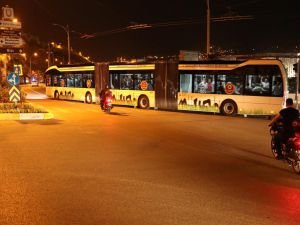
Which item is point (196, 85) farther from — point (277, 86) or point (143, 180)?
point (143, 180)

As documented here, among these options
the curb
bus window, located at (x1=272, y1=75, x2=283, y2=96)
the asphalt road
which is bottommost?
Result: the asphalt road

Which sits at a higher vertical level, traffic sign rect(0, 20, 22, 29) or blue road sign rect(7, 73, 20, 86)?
traffic sign rect(0, 20, 22, 29)

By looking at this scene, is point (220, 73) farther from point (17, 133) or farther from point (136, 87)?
point (17, 133)

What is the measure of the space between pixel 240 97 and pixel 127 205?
56.8ft

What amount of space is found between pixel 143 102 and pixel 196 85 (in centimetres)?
481

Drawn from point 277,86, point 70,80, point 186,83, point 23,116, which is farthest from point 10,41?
point 277,86

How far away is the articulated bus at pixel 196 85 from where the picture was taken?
21.6 metres

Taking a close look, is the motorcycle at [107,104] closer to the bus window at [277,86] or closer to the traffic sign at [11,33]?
the traffic sign at [11,33]

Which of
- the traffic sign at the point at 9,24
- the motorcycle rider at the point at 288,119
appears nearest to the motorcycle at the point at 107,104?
the traffic sign at the point at 9,24

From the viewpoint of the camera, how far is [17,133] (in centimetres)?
1503

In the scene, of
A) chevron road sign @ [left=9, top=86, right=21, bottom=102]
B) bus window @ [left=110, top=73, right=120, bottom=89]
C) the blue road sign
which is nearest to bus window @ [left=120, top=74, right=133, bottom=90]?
bus window @ [left=110, top=73, right=120, bottom=89]

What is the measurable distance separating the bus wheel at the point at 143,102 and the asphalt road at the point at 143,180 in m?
12.8

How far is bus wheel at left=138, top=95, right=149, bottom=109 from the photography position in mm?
27984

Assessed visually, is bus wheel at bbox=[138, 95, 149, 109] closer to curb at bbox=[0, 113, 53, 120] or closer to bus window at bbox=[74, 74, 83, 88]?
bus window at bbox=[74, 74, 83, 88]
